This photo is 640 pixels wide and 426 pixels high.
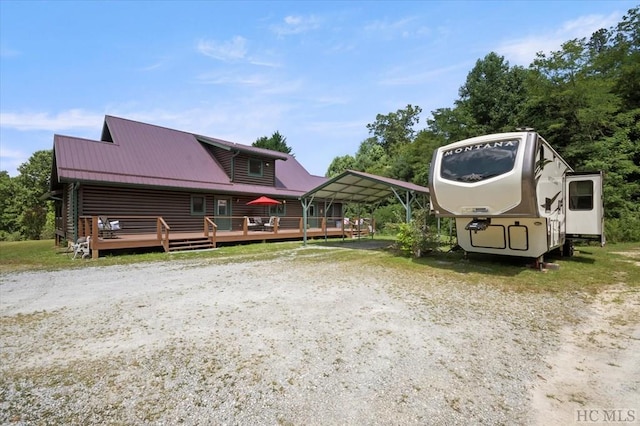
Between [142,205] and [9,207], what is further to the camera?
[9,207]

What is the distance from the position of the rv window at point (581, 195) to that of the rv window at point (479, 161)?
4.28 meters

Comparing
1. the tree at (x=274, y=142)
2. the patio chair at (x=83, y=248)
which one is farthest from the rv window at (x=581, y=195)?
the tree at (x=274, y=142)

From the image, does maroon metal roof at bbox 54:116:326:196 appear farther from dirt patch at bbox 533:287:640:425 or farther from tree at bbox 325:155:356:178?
tree at bbox 325:155:356:178

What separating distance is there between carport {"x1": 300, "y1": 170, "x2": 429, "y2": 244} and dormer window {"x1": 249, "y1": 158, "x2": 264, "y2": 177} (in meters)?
4.78

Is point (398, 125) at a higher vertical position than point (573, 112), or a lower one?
higher

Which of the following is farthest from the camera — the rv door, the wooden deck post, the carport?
the carport

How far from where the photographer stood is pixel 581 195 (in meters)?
9.24

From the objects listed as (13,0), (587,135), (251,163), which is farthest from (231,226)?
(587,135)

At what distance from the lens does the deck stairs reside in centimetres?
1271

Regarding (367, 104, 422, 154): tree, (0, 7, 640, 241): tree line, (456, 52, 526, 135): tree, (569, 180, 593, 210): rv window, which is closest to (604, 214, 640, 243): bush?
(0, 7, 640, 241): tree line

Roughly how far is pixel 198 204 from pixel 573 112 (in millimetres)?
21690

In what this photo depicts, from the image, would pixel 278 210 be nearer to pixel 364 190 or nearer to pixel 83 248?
pixel 364 190

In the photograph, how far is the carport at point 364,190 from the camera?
12.2m

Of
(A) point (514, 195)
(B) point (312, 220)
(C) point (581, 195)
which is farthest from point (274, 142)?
(A) point (514, 195)
